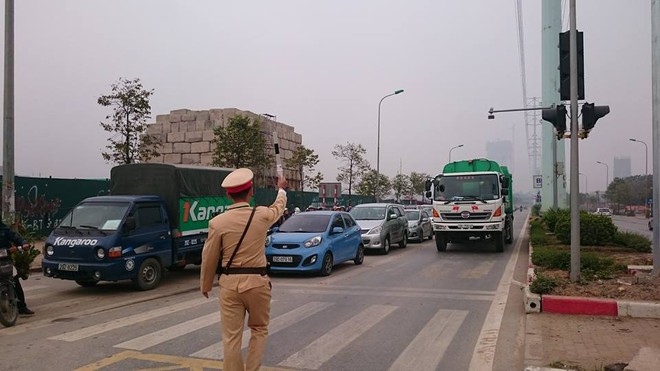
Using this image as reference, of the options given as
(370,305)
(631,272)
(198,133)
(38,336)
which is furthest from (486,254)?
(198,133)

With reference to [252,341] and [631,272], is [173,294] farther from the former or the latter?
[631,272]

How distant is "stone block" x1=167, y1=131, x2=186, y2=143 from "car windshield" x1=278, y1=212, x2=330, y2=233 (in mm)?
42428

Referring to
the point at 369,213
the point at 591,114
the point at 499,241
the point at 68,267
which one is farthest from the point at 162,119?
the point at 591,114

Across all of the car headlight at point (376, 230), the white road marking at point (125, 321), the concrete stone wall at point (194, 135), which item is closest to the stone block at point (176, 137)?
the concrete stone wall at point (194, 135)

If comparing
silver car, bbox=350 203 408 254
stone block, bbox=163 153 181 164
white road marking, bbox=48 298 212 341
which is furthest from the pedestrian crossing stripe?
stone block, bbox=163 153 181 164

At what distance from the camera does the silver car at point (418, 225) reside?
22.5 m

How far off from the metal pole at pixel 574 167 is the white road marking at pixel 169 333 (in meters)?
5.97

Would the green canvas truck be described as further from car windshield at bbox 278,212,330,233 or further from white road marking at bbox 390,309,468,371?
white road marking at bbox 390,309,468,371

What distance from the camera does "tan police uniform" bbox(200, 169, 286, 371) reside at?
13.0ft

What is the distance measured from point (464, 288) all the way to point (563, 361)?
17.0 feet

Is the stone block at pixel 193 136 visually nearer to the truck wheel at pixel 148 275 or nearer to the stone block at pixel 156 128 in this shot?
the stone block at pixel 156 128

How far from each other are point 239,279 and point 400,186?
6601cm

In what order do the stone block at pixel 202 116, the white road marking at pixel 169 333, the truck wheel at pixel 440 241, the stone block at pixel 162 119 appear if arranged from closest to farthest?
1. the white road marking at pixel 169 333
2. the truck wheel at pixel 440 241
3. the stone block at pixel 202 116
4. the stone block at pixel 162 119

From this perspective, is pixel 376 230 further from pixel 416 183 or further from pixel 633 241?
pixel 416 183
